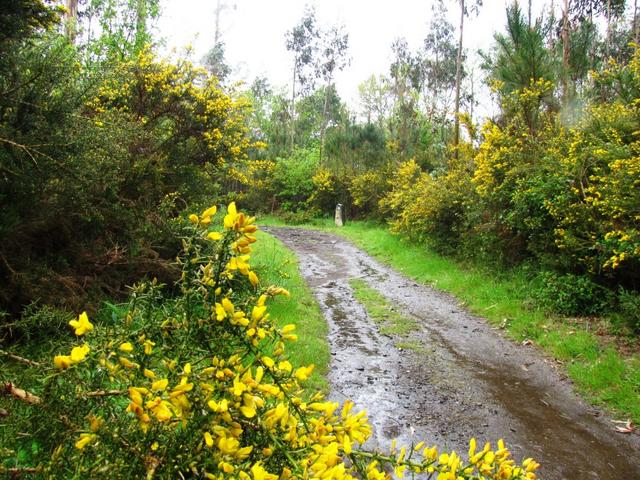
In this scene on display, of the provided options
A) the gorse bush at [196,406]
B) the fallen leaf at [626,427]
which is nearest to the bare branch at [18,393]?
the gorse bush at [196,406]

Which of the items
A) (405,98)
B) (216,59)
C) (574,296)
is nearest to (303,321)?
(574,296)

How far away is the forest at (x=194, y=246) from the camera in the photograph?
1.12 m

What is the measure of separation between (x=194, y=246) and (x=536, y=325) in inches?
269

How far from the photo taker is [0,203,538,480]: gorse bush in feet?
3.43

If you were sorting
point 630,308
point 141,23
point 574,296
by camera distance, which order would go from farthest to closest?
point 141,23 → point 574,296 → point 630,308

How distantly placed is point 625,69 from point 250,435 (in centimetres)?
877

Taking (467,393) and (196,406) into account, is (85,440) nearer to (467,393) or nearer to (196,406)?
(196,406)

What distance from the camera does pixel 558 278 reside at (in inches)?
294

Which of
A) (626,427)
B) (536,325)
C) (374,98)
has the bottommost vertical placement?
(626,427)

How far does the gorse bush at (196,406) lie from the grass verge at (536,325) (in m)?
4.65

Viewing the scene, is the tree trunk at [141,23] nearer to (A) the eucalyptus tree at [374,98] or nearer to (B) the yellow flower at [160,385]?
(B) the yellow flower at [160,385]

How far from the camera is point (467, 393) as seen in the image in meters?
4.99

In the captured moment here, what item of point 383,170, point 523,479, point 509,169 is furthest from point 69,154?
point 383,170

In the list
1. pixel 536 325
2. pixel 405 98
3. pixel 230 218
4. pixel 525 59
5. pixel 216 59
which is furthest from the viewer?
pixel 216 59
